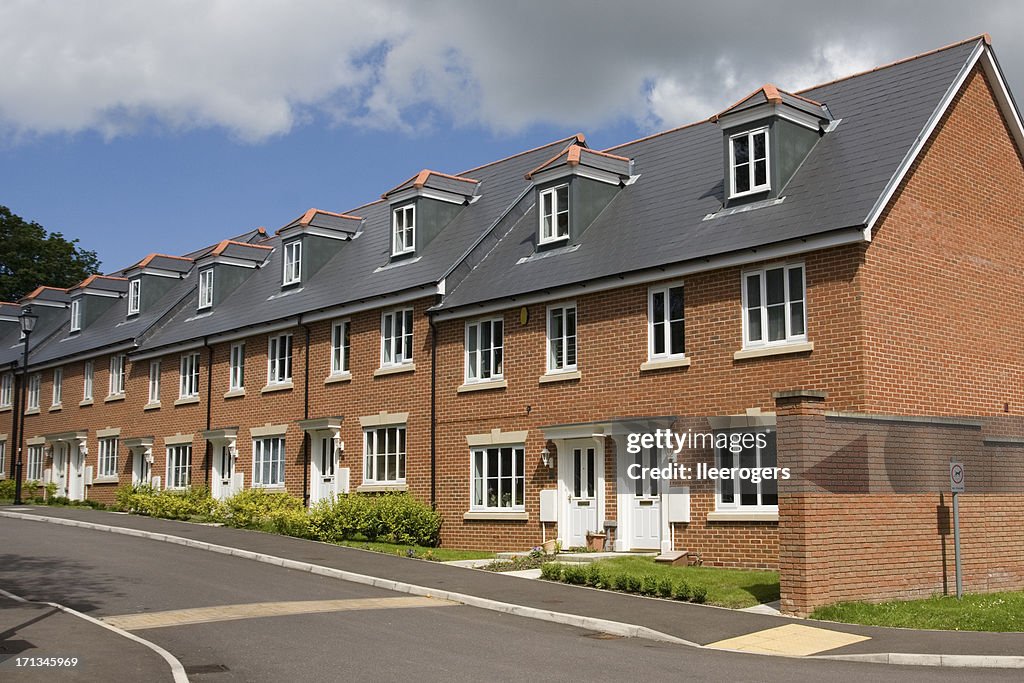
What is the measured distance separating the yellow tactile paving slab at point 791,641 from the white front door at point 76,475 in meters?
35.0

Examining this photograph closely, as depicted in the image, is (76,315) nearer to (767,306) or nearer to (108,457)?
(108,457)

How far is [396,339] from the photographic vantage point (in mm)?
28375

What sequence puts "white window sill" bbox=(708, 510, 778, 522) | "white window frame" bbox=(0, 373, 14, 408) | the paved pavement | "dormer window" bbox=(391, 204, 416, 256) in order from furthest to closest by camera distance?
"white window frame" bbox=(0, 373, 14, 408)
"dormer window" bbox=(391, 204, 416, 256)
"white window sill" bbox=(708, 510, 778, 522)
the paved pavement

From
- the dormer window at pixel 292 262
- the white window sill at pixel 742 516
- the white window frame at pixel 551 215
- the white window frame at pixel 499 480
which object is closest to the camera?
the white window sill at pixel 742 516

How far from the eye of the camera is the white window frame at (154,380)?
38.4 meters

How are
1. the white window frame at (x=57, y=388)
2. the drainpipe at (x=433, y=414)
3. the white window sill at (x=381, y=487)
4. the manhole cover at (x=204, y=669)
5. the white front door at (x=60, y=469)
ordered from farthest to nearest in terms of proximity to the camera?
the white window frame at (x=57, y=388), the white front door at (x=60, y=469), the white window sill at (x=381, y=487), the drainpipe at (x=433, y=414), the manhole cover at (x=204, y=669)

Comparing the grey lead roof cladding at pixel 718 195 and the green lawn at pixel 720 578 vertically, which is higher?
the grey lead roof cladding at pixel 718 195

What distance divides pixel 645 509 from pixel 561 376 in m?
3.62

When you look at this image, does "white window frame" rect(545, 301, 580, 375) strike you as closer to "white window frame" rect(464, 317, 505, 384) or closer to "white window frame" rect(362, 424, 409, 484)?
"white window frame" rect(464, 317, 505, 384)

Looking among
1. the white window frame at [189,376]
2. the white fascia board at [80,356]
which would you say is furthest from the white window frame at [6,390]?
the white window frame at [189,376]

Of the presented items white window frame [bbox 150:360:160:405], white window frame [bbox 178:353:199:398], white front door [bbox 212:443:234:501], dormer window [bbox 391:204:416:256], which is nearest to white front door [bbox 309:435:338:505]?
white front door [bbox 212:443:234:501]

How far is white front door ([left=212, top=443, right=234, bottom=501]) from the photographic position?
3428cm

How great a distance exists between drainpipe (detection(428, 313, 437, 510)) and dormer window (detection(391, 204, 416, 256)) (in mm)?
4091

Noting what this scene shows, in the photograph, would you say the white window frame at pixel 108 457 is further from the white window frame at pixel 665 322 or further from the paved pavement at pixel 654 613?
the white window frame at pixel 665 322
